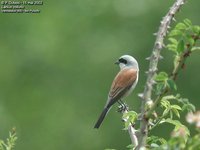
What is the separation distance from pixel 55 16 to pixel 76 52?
2512 millimetres

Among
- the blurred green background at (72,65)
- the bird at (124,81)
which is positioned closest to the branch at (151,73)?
the bird at (124,81)

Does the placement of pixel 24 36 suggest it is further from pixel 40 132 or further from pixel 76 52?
pixel 40 132

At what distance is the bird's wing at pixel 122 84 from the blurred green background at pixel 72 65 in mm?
14277

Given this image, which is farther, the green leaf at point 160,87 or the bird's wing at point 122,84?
the bird's wing at point 122,84

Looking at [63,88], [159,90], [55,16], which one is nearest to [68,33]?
[55,16]

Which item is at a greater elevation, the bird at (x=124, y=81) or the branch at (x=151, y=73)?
the branch at (x=151, y=73)

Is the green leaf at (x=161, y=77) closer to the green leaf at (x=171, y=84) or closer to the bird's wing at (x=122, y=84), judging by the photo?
the green leaf at (x=171, y=84)

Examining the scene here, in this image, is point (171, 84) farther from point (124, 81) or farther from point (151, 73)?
point (124, 81)

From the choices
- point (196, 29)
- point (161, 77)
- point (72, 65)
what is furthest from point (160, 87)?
point (72, 65)

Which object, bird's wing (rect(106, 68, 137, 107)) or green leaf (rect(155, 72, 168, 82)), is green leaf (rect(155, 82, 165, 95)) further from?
bird's wing (rect(106, 68, 137, 107))

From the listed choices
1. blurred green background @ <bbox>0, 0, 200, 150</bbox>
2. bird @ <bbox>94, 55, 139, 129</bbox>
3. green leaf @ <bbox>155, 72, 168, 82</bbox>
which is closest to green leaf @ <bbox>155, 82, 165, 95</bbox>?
green leaf @ <bbox>155, 72, 168, 82</bbox>

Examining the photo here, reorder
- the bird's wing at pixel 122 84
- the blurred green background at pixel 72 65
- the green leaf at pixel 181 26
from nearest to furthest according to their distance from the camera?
1. the green leaf at pixel 181 26
2. the bird's wing at pixel 122 84
3. the blurred green background at pixel 72 65

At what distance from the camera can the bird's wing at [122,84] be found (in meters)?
7.66

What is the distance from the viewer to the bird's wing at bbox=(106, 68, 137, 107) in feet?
25.1
